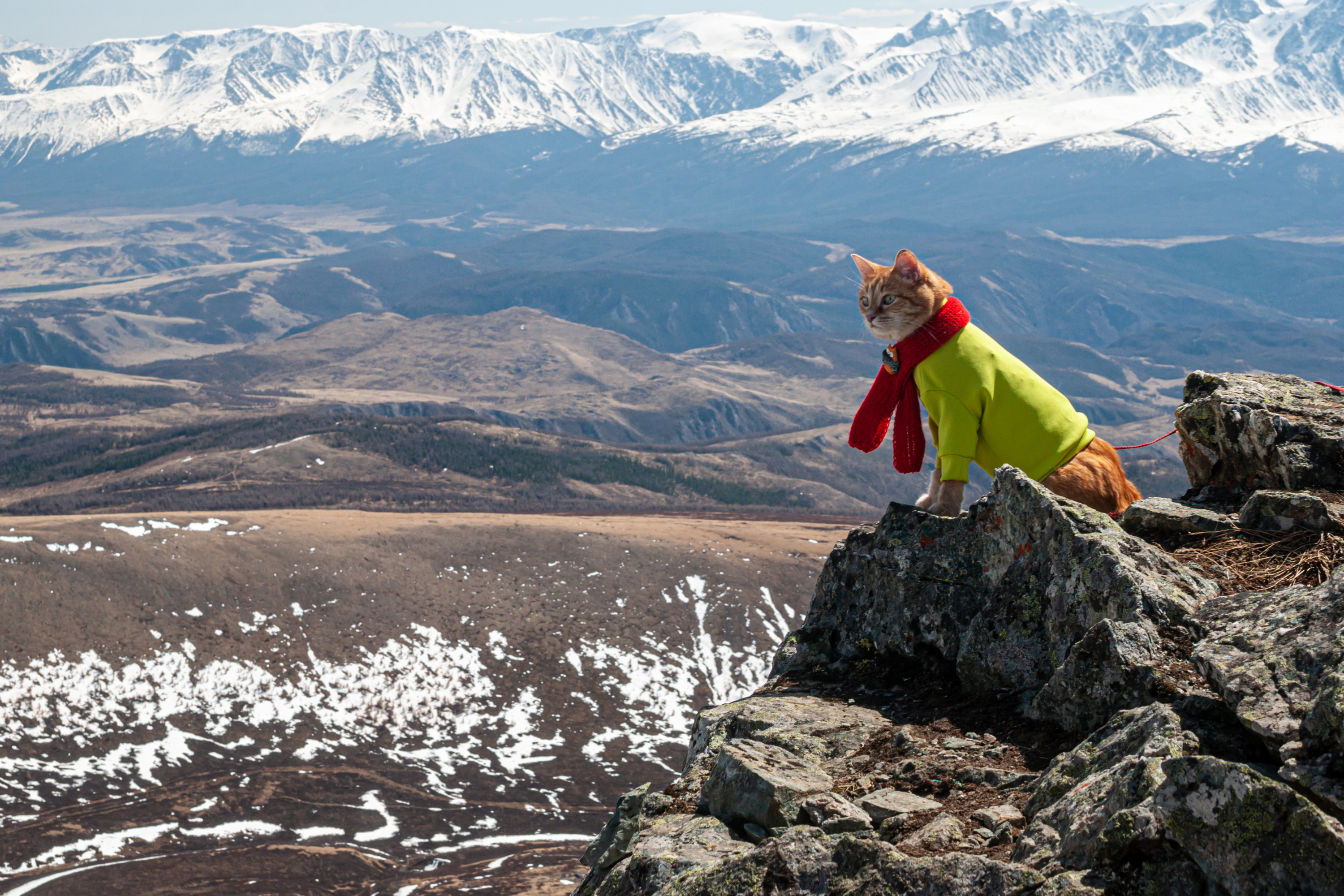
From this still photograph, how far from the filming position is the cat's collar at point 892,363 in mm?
13742

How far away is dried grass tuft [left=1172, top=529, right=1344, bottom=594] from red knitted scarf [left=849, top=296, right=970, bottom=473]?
3588 millimetres

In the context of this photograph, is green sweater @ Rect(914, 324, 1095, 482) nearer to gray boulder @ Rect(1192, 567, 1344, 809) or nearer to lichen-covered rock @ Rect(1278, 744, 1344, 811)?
gray boulder @ Rect(1192, 567, 1344, 809)

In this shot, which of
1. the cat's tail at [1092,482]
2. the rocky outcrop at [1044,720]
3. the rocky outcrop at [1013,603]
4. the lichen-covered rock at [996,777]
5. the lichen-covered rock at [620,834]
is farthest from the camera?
the cat's tail at [1092,482]

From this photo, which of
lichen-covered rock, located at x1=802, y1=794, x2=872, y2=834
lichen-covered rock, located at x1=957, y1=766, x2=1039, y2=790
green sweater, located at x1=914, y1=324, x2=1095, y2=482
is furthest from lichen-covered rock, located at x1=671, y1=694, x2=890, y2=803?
green sweater, located at x1=914, y1=324, x2=1095, y2=482

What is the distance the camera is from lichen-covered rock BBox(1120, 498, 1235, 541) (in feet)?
38.1

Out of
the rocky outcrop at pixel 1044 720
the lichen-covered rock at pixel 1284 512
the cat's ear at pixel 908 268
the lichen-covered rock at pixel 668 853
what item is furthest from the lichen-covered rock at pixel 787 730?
the cat's ear at pixel 908 268

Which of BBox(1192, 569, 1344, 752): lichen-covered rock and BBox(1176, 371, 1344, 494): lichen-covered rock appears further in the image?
BBox(1176, 371, 1344, 494): lichen-covered rock

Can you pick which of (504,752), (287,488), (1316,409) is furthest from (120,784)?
(287,488)

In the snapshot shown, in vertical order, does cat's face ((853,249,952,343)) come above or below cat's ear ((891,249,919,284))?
below

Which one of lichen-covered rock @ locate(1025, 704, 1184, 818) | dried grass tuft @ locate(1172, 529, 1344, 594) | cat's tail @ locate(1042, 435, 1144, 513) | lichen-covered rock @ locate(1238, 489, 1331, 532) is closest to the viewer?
lichen-covered rock @ locate(1025, 704, 1184, 818)

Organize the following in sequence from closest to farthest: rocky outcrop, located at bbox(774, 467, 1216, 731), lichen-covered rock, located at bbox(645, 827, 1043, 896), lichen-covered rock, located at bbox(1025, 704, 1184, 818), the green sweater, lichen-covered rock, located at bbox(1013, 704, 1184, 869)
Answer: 1. lichen-covered rock, located at bbox(1013, 704, 1184, 869)
2. lichen-covered rock, located at bbox(645, 827, 1043, 896)
3. lichen-covered rock, located at bbox(1025, 704, 1184, 818)
4. rocky outcrop, located at bbox(774, 467, 1216, 731)
5. the green sweater

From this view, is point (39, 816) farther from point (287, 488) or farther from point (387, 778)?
point (287, 488)

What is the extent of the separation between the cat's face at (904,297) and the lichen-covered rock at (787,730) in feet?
14.9

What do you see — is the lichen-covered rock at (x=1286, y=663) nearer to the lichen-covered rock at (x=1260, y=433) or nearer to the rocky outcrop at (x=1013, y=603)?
the rocky outcrop at (x=1013, y=603)
